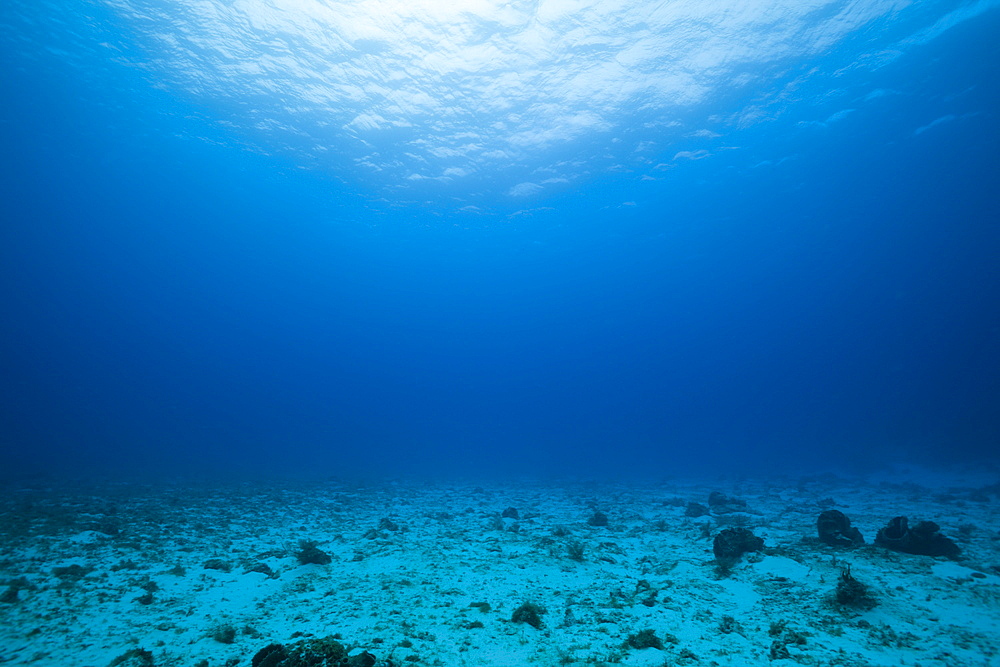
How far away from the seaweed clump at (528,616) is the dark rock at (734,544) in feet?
14.0

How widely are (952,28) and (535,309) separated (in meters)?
60.1

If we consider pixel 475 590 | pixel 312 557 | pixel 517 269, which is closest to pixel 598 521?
pixel 475 590

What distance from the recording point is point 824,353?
9025 centimetres

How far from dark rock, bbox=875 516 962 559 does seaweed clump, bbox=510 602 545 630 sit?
7.19 meters

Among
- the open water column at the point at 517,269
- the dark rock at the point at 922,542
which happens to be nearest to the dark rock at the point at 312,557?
the open water column at the point at 517,269

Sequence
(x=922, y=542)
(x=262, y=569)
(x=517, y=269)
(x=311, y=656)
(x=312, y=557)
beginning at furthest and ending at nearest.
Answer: (x=517, y=269) < (x=312, y=557) < (x=922, y=542) < (x=262, y=569) < (x=311, y=656)

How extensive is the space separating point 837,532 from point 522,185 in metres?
31.9

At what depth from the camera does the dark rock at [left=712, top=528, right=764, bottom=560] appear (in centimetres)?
706

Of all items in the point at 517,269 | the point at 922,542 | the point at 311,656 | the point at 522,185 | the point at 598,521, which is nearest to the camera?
the point at 311,656

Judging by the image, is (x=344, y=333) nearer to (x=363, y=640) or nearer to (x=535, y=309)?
(x=535, y=309)

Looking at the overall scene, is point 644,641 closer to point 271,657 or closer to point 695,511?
point 271,657

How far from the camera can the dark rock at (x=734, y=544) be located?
23.2 ft

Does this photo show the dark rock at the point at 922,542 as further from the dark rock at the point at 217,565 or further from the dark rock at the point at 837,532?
the dark rock at the point at 217,565

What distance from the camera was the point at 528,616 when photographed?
4938 millimetres
